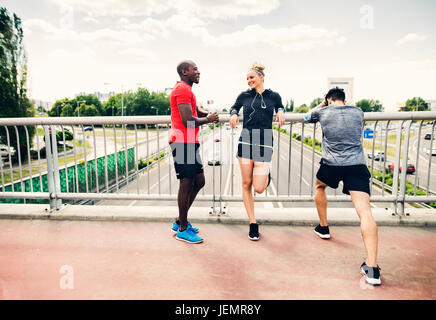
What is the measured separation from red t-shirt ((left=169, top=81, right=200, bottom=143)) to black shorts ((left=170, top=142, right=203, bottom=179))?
0.17ft

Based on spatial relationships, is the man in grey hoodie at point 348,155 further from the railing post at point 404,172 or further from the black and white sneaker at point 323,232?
the railing post at point 404,172

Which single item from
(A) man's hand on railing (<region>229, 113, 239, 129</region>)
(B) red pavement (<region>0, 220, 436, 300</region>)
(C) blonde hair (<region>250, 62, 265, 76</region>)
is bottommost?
(B) red pavement (<region>0, 220, 436, 300</region>)

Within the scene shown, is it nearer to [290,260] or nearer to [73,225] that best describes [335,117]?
[290,260]

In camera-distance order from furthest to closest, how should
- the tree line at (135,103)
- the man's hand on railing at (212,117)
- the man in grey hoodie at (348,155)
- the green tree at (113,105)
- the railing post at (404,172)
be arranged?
the green tree at (113,105)
the tree line at (135,103)
the railing post at (404,172)
the man's hand on railing at (212,117)
the man in grey hoodie at (348,155)

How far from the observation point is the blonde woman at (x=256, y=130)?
2.92 metres

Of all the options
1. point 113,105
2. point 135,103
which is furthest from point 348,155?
point 113,105

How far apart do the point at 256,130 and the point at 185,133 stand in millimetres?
752

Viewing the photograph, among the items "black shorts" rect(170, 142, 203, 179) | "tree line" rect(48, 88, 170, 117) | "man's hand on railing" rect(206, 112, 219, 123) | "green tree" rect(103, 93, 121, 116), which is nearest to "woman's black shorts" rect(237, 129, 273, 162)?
"man's hand on railing" rect(206, 112, 219, 123)

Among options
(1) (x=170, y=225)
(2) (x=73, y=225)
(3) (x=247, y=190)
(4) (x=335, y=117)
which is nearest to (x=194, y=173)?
(3) (x=247, y=190)

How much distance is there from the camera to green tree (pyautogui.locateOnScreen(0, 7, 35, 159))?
114 ft

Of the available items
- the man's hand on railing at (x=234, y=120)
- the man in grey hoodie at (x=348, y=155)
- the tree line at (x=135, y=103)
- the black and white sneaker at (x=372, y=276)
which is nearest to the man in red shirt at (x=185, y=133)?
the man's hand on railing at (x=234, y=120)

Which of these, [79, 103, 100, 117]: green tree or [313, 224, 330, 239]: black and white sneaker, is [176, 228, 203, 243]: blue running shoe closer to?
[313, 224, 330, 239]: black and white sneaker

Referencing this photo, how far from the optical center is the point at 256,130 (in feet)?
9.61
